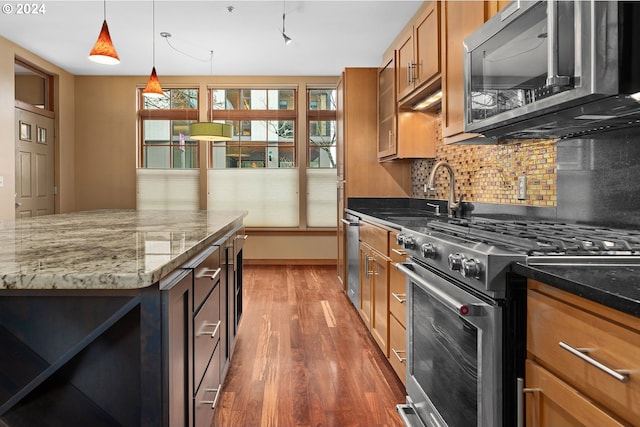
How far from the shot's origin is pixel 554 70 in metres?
1.38

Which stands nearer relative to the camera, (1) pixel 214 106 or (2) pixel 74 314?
(2) pixel 74 314

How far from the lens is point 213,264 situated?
72.6 inches

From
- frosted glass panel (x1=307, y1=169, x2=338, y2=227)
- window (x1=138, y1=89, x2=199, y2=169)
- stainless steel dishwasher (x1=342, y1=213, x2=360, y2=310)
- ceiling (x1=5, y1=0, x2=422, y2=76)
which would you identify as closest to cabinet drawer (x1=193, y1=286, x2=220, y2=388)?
stainless steel dishwasher (x1=342, y1=213, x2=360, y2=310)

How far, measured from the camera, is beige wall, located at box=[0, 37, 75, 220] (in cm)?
499

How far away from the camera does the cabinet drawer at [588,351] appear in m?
0.77

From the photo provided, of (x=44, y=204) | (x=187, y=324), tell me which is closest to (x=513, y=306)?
(x=187, y=324)

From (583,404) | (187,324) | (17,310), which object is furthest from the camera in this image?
(187,324)

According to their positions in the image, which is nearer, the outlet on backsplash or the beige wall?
the outlet on backsplash

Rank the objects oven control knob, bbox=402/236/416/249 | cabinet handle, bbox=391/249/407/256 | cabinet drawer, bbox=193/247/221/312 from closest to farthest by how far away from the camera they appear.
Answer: cabinet drawer, bbox=193/247/221/312, oven control knob, bbox=402/236/416/249, cabinet handle, bbox=391/249/407/256

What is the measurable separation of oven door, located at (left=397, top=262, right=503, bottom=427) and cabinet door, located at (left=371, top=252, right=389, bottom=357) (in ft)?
1.99

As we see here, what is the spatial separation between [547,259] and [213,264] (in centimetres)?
124

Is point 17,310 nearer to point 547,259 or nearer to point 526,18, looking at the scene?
point 547,259

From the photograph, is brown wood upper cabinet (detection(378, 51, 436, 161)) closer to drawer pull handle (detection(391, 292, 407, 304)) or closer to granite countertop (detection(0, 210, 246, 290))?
drawer pull handle (detection(391, 292, 407, 304))

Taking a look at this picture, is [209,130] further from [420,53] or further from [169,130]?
[169,130]
